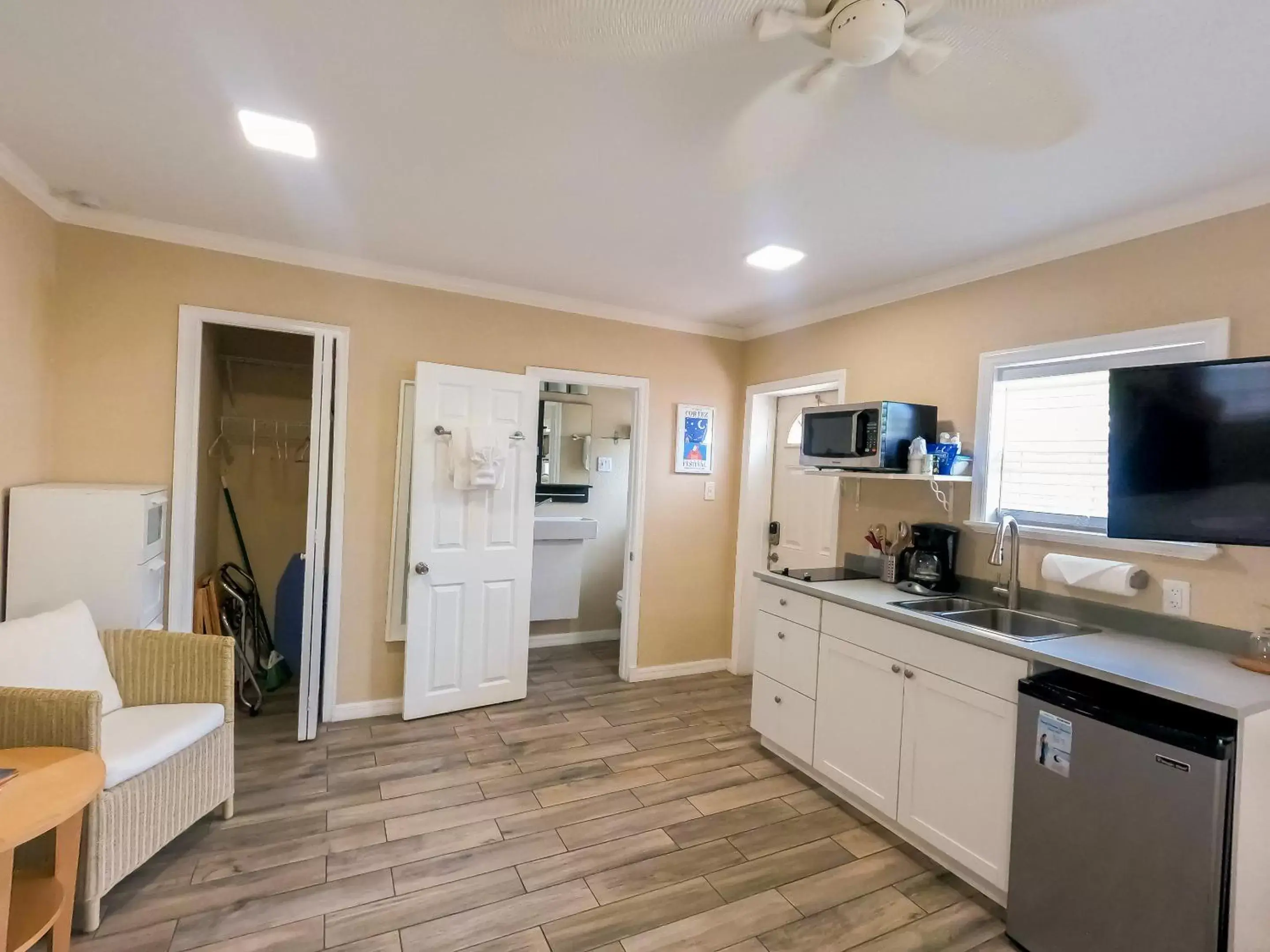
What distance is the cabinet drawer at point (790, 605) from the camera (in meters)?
2.81

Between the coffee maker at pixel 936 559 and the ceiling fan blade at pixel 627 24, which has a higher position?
the ceiling fan blade at pixel 627 24

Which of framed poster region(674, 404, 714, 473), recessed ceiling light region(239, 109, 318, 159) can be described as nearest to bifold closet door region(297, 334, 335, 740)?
recessed ceiling light region(239, 109, 318, 159)

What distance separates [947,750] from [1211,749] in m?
0.81

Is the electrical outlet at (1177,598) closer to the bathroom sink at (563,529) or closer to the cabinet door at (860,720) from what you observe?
the cabinet door at (860,720)

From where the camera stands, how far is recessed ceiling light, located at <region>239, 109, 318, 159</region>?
6.12 ft

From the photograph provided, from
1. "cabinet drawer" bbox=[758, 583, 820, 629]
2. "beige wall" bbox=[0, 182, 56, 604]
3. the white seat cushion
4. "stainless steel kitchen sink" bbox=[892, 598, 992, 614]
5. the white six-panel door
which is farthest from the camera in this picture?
the white six-panel door

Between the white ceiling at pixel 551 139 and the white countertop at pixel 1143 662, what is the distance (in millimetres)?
1508

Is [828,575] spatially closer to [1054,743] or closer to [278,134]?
[1054,743]

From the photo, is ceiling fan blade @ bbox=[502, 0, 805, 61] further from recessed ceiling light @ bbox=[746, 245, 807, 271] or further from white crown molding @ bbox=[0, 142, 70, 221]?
white crown molding @ bbox=[0, 142, 70, 221]

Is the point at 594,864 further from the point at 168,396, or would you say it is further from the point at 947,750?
the point at 168,396

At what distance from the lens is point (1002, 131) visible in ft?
4.72

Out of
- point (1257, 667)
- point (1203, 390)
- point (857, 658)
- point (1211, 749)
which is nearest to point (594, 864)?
point (857, 658)

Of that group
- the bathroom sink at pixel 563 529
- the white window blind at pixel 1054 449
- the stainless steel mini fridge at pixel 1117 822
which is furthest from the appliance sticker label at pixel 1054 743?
the bathroom sink at pixel 563 529

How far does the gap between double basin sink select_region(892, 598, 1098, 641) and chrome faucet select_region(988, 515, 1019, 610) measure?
0.05m
